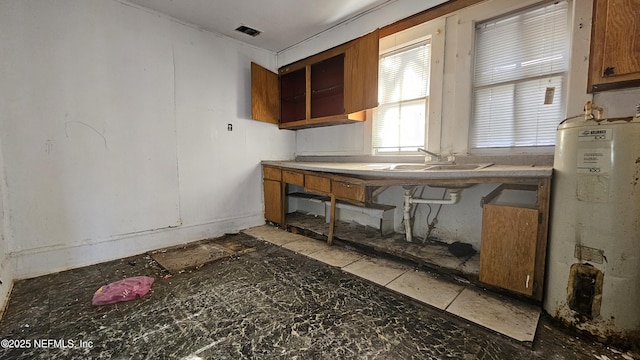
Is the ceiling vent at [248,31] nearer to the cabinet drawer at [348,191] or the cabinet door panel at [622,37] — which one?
the cabinet drawer at [348,191]

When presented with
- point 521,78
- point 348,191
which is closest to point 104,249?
point 348,191

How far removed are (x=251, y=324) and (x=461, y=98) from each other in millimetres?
2587

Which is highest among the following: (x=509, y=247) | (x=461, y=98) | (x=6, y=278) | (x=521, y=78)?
(x=521, y=78)

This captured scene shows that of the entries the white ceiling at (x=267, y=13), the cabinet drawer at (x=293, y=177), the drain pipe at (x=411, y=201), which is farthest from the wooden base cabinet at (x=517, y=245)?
the white ceiling at (x=267, y=13)

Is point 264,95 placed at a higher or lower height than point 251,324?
higher

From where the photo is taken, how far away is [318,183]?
Answer: 9.81 feet

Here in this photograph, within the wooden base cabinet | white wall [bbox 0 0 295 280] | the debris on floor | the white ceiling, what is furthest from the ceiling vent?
the wooden base cabinet

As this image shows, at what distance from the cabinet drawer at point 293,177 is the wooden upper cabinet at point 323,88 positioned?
756 mm

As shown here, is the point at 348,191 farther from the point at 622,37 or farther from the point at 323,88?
the point at 622,37

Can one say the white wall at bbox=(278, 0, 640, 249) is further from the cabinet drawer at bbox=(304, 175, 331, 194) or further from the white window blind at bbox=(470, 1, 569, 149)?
the cabinet drawer at bbox=(304, 175, 331, 194)

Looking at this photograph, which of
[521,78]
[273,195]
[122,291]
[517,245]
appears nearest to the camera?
[517,245]

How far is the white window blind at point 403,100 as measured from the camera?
275 centimetres

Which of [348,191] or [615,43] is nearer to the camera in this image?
[615,43]

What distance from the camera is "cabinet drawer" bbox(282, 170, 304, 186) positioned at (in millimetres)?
3199
